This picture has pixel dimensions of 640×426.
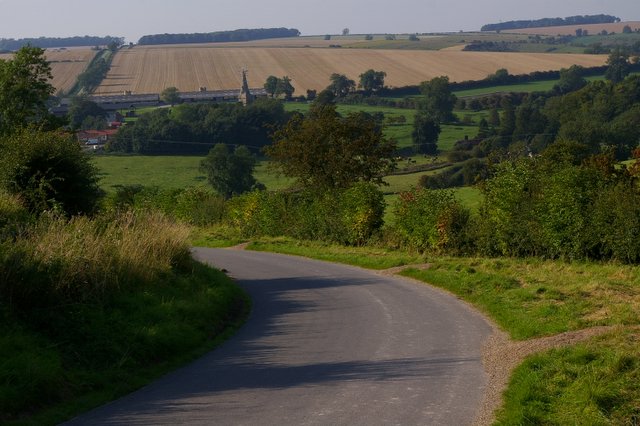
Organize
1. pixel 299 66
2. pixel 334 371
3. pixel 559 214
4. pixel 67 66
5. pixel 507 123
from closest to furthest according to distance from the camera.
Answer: pixel 334 371, pixel 559 214, pixel 507 123, pixel 299 66, pixel 67 66

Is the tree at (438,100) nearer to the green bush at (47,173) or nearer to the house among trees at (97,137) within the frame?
the house among trees at (97,137)

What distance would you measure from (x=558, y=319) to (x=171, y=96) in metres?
100

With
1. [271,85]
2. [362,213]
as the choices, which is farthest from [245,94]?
[362,213]

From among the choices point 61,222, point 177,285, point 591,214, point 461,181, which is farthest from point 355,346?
point 461,181

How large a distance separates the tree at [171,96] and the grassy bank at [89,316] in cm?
9436

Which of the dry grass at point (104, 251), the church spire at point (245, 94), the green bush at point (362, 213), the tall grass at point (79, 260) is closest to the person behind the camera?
the tall grass at point (79, 260)

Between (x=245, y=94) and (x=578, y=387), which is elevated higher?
(x=578, y=387)

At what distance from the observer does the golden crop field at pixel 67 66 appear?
4934 inches

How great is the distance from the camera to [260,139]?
92000 mm

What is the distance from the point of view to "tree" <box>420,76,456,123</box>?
102 meters

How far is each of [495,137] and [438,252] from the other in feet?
199

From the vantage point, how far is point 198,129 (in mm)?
90125

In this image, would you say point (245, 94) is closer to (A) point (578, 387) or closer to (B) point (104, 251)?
(B) point (104, 251)

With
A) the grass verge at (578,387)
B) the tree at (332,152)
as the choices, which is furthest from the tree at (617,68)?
the grass verge at (578,387)
